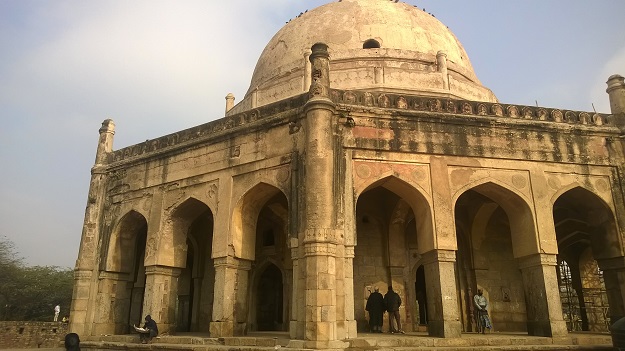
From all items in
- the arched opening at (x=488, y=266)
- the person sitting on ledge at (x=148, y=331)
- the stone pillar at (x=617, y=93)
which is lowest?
the person sitting on ledge at (x=148, y=331)

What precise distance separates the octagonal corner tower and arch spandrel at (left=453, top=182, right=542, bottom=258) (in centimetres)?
446

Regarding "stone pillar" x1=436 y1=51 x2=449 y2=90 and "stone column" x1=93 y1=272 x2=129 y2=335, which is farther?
"stone pillar" x1=436 y1=51 x2=449 y2=90

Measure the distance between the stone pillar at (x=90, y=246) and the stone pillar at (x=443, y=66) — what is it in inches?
385

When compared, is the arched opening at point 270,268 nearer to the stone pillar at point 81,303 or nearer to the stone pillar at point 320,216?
the stone pillar at point 320,216

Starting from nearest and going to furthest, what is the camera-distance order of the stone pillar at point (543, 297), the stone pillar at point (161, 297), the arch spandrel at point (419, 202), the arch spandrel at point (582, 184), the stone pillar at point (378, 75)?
the stone pillar at point (543, 297)
the arch spandrel at point (419, 202)
the arch spandrel at point (582, 184)
the stone pillar at point (161, 297)
the stone pillar at point (378, 75)

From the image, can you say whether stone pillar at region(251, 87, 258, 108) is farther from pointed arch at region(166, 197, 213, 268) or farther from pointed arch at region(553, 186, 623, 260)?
pointed arch at region(553, 186, 623, 260)

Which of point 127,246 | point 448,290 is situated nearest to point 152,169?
point 127,246

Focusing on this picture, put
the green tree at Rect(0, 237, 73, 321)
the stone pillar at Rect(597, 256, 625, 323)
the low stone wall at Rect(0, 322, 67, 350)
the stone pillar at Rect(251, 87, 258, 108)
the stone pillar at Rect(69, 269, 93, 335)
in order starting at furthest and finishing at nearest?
the green tree at Rect(0, 237, 73, 321)
the low stone wall at Rect(0, 322, 67, 350)
the stone pillar at Rect(251, 87, 258, 108)
the stone pillar at Rect(69, 269, 93, 335)
the stone pillar at Rect(597, 256, 625, 323)

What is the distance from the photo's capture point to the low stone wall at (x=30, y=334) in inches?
730

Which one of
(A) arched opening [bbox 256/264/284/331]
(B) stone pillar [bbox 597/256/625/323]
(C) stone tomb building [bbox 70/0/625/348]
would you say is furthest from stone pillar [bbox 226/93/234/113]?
(B) stone pillar [bbox 597/256/625/323]

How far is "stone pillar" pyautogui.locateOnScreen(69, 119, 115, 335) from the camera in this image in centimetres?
1209

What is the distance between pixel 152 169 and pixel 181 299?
15.0 ft

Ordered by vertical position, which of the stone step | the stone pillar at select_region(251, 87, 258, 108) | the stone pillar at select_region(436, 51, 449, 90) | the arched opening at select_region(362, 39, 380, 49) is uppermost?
the arched opening at select_region(362, 39, 380, 49)

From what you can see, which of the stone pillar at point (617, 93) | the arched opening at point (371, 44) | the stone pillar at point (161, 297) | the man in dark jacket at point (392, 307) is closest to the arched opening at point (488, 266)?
the man in dark jacket at point (392, 307)
